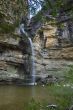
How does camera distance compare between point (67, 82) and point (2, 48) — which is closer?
point (67, 82)

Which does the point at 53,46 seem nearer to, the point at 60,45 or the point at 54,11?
the point at 60,45

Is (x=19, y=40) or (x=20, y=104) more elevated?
(x=19, y=40)

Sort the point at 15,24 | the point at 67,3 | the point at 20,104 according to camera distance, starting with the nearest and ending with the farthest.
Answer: the point at 67,3
the point at 15,24
the point at 20,104

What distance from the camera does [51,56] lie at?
84.0ft

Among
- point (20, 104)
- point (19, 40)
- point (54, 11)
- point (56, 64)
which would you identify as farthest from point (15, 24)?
point (56, 64)

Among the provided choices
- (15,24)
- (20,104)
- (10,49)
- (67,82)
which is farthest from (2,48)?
(15,24)

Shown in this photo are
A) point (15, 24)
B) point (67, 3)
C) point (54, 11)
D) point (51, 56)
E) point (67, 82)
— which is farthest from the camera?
point (51, 56)

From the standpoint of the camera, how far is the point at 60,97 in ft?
26.9

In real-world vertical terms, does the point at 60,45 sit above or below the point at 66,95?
above

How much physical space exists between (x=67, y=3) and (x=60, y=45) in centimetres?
2155

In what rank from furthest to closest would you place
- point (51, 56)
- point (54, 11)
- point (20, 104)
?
point (51, 56) < point (20, 104) < point (54, 11)

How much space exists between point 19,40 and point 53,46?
3529 mm

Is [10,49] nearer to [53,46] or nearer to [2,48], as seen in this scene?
[2,48]

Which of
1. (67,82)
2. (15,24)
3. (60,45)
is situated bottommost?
(67,82)
